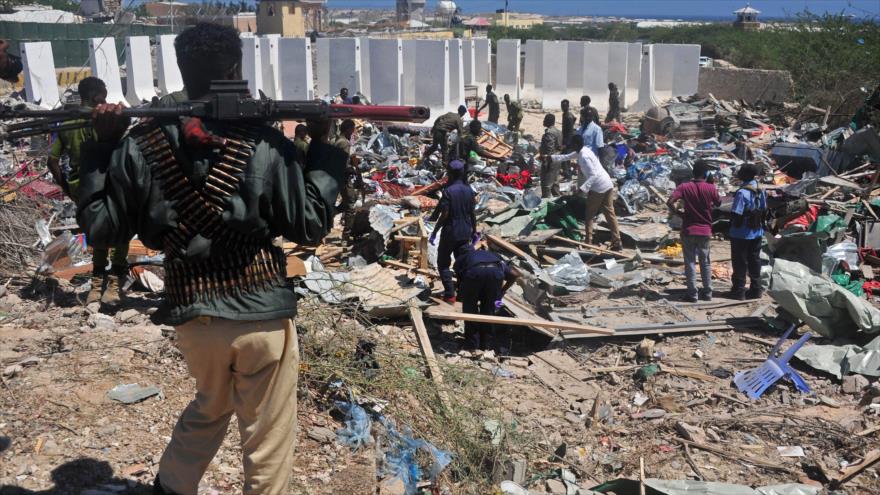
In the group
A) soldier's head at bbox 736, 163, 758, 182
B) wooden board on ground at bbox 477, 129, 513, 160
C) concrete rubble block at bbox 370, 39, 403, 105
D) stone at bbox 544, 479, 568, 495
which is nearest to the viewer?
stone at bbox 544, 479, 568, 495

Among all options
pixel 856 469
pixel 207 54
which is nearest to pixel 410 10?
pixel 856 469

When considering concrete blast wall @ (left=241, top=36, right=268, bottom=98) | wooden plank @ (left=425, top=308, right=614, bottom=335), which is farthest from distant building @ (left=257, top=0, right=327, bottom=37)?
wooden plank @ (left=425, top=308, right=614, bottom=335)

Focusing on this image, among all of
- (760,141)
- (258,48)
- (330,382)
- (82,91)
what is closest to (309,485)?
(330,382)

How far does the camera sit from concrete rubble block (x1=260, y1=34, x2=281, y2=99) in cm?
2042

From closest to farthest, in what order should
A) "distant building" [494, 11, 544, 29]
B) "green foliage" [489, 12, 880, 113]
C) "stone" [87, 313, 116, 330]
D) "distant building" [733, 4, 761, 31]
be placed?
"stone" [87, 313, 116, 330], "green foliage" [489, 12, 880, 113], "distant building" [733, 4, 761, 31], "distant building" [494, 11, 544, 29]

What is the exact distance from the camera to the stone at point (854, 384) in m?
6.39

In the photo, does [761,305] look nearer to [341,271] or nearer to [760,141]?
[341,271]

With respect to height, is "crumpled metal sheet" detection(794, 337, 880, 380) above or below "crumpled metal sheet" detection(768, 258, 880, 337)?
below

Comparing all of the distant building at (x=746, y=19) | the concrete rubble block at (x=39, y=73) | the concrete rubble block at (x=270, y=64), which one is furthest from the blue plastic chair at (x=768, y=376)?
the distant building at (x=746, y=19)

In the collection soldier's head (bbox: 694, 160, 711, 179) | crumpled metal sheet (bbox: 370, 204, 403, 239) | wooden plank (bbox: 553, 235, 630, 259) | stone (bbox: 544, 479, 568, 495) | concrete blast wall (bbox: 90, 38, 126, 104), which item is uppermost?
concrete blast wall (bbox: 90, 38, 126, 104)

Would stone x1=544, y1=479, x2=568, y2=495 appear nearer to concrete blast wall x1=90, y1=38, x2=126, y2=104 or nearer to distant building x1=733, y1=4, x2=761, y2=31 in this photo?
concrete blast wall x1=90, y1=38, x2=126, y2=104

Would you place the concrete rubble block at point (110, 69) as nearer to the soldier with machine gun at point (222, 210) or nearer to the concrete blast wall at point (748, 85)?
the concrete blast wall at point (748, 85)

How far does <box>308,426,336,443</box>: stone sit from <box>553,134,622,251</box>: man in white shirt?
6454 mm

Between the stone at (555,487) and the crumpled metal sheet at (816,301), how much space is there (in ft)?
11.9
